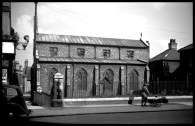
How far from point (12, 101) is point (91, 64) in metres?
21.4

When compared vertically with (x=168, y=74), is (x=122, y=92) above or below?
below

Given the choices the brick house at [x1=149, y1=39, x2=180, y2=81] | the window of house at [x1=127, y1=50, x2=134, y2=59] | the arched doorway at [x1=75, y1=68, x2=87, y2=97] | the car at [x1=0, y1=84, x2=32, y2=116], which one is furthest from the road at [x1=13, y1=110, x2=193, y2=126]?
the brick house at [x1=149, y1=39, x2=180, y2=81]

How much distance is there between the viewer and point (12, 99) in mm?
9789

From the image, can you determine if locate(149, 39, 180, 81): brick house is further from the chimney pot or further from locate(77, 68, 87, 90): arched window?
locate(77, 68, 87, 90): arched window

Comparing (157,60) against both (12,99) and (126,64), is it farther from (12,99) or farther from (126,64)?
(12,99)

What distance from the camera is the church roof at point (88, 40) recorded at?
32628 millimetres

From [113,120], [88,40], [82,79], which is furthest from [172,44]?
[113,120]

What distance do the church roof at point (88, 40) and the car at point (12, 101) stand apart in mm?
22276

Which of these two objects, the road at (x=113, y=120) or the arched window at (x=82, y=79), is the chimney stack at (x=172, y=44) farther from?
the road at (x=113, y=120)

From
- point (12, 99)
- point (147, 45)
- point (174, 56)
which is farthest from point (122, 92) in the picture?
point (12, 99)

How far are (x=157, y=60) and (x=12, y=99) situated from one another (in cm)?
3458

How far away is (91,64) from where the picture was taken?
30.8 m

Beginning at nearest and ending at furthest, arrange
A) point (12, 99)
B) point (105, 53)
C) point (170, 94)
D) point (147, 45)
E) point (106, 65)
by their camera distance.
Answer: point (12, 99) < point (170, 94) < point (106, 65) < point (105, 53) < point (147, 45)

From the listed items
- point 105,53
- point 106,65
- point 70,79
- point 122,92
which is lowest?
point 122,92
